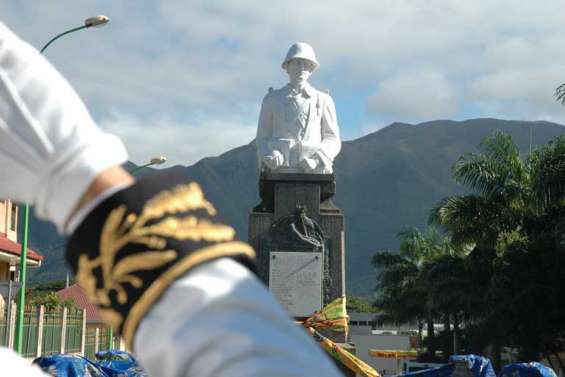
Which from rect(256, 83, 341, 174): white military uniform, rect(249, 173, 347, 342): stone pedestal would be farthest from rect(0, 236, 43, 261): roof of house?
rect(249, 173, 347, 342): stone pedestal

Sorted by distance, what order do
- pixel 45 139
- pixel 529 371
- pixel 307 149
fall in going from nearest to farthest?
pixel 45 139 → pixel 529 371 → pixel 307 149

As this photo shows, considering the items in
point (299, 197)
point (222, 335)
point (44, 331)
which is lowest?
point (44, 331)

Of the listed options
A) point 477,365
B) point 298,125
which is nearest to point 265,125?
point 298,125

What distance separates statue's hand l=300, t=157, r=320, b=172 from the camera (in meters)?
11.0

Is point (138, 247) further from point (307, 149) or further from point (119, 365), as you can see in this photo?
point (307, 149)

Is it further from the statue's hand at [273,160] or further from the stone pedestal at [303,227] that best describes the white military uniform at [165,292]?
the statue's hand at [273,160]

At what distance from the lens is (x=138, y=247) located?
2.37 feet

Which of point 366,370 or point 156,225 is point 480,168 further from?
point 156,225

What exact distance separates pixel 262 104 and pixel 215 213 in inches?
426

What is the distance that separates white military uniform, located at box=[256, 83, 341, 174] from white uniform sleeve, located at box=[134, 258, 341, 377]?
10334 millimetres

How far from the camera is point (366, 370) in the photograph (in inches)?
337

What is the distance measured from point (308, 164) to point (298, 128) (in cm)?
55

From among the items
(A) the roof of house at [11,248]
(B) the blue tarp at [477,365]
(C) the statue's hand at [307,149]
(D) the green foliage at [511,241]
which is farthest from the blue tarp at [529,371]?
(A) the roof of house at [11,248]

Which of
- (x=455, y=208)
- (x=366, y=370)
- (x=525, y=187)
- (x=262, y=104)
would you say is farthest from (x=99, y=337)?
(x=366, y=370)
